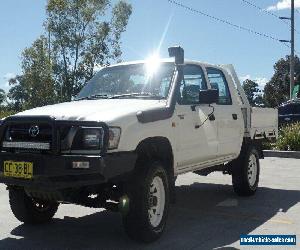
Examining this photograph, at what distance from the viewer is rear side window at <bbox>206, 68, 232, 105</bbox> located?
7185mm

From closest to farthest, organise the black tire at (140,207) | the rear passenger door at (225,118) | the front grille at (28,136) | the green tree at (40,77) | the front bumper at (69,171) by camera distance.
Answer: the front bumper at (69,171)
the front grille at (28,136)
the black tire at (140,207)
the rear passenger door at (225,118)
the green tree at (40,77)

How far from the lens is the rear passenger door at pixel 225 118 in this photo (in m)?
6.97

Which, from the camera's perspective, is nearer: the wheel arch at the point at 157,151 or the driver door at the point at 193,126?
the wheel arch at the point at 157,151

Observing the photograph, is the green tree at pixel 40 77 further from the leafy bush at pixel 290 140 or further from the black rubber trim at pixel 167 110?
the black rubber trim at pixel 167 110

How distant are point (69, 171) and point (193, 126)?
203cm

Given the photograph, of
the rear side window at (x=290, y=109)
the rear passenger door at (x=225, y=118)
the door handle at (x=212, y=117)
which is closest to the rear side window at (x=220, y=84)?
the rear passenger door at (x=225, y=118)

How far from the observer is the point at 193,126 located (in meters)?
6.14

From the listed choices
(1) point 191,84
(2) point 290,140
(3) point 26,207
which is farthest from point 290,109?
(3) point 26,207

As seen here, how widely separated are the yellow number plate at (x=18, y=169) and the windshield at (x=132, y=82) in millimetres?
1600

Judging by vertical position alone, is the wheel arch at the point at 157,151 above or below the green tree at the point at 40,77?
below

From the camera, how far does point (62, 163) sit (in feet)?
15.3

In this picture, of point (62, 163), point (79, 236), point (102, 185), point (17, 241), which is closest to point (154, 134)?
point (102, 185)

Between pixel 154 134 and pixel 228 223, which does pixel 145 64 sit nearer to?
pixel 154 134

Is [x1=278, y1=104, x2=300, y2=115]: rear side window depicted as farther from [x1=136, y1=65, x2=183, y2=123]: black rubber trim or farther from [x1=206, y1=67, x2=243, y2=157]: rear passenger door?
[x1=136, y1=65, x2=183, y2=123]: black rubber trim
